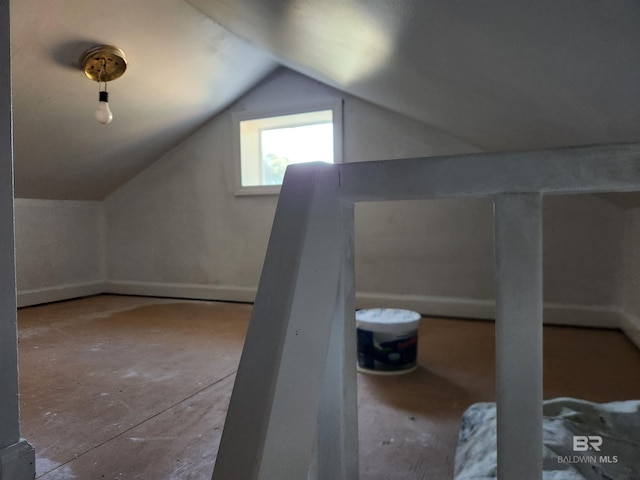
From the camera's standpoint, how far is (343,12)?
1.35m

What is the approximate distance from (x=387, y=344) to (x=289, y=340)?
144 centimetres

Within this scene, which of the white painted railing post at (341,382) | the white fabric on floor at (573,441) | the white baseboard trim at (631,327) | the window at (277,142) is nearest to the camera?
the white painted railing post at (341,382)

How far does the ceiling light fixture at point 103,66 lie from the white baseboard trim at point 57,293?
70.4 inches

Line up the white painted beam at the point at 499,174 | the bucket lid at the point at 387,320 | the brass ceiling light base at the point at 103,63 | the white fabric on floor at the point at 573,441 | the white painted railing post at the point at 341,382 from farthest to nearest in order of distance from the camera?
1. the brass ceiling light base at the point at 103,63
2. the bucket lid at the point at 387,320
3. the white fabric on floor at the point at 573,441
4. the white painted railing post at the point at 341,382
5. the white painted beam at the point at 499,174

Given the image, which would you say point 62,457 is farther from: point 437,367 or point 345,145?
point 345,145

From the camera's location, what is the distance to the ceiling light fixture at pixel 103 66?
92.7 inches

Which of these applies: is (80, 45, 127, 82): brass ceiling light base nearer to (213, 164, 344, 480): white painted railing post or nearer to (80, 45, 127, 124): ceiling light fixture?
(80, 45, 127, 124): ceiling light fixture

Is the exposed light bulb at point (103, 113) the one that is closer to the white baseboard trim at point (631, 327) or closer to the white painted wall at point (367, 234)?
the white painted wall at point (367, 234)

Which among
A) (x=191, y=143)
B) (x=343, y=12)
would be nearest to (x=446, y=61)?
(x=343, y=12)

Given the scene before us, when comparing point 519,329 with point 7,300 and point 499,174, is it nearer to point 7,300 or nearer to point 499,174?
point 499,174

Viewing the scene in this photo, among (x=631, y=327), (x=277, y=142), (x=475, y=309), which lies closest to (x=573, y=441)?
(x=631, y=327)

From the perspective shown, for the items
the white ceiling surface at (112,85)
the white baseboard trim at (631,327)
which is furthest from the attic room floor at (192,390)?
the white ceiling surface at (112,85)

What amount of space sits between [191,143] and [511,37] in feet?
10.3

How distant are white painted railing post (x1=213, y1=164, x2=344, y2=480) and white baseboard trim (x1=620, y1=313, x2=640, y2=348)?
2.29 meters
